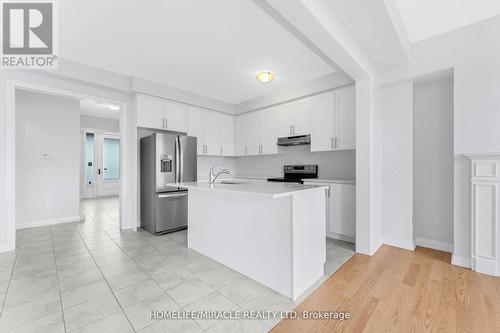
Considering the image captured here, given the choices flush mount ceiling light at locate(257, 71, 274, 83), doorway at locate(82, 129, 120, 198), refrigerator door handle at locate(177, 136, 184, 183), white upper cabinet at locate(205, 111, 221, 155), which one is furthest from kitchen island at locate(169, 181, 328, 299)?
doorway at locate(82, 129, 120, 198)

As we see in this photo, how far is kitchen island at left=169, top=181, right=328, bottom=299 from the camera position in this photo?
1.84 meters

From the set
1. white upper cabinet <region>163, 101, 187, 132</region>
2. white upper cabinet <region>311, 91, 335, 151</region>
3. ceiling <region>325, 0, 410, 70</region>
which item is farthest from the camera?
white upper cabinet <region>163, 101, 187, 132</region>

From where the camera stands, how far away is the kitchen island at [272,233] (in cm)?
184

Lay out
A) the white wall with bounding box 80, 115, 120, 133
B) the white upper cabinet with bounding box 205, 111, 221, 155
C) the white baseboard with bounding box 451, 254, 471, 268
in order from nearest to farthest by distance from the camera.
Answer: the white baseboard with bounding box 451, 254, 471, 268 → the white upper cabinet with bounding box 205, 111, 221, 155 → the white wall with bounding box 80, 115, 120, 133

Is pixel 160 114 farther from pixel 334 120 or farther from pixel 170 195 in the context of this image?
pixel 334 120

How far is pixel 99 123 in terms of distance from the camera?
7.27 m

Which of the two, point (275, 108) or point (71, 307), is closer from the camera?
point (71, 307)

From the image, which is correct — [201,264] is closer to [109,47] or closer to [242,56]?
[242,56]

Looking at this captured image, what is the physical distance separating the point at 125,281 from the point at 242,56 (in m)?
2.97

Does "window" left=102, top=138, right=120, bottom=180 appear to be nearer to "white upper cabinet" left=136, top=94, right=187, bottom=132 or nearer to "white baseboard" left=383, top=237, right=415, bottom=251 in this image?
"white upper cabinet" left=136, top=94, right=187, bottom=132

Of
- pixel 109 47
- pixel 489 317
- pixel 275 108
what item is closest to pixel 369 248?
pixel 489 317

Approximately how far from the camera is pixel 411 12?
219 cm

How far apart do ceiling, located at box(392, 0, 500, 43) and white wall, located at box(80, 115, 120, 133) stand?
27.2 ft

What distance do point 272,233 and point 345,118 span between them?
7.92ft
